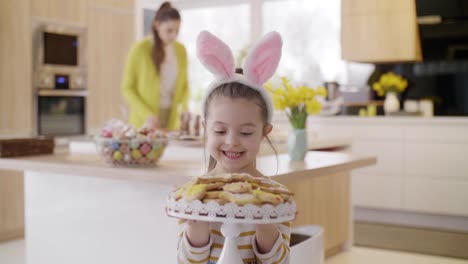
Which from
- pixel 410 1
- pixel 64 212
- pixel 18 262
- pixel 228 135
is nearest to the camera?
pixel 228 135

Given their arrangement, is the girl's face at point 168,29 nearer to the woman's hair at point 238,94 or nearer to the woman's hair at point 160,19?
the woman's hair at point 160,19

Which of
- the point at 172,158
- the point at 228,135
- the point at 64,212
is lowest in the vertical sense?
the point at 64,212

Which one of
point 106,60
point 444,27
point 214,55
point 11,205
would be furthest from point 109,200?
point 444,27

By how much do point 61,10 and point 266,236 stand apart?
163 inches

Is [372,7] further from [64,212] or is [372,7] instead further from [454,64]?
[64,212]

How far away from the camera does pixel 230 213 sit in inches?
48.9

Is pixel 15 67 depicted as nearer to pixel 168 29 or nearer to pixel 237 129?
pixel 168 29

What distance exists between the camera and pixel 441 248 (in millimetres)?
4473

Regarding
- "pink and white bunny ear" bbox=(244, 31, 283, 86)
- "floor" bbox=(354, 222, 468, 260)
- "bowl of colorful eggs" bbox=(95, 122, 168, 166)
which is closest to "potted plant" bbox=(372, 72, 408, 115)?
"floor" bbox=(354, 222, 468, 260)

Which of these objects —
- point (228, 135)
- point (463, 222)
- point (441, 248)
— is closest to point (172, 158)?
point (228, 135)

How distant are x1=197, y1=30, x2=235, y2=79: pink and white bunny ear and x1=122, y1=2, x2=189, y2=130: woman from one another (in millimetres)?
2156

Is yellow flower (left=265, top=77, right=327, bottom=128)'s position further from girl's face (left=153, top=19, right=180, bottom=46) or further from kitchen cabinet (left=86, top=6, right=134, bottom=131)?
kitchen cabinet (left=86, top=6, right=134, bottom=131)

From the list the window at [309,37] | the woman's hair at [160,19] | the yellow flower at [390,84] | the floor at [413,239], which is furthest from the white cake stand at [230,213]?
the window at [309,37]

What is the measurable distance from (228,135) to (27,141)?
1.88m
